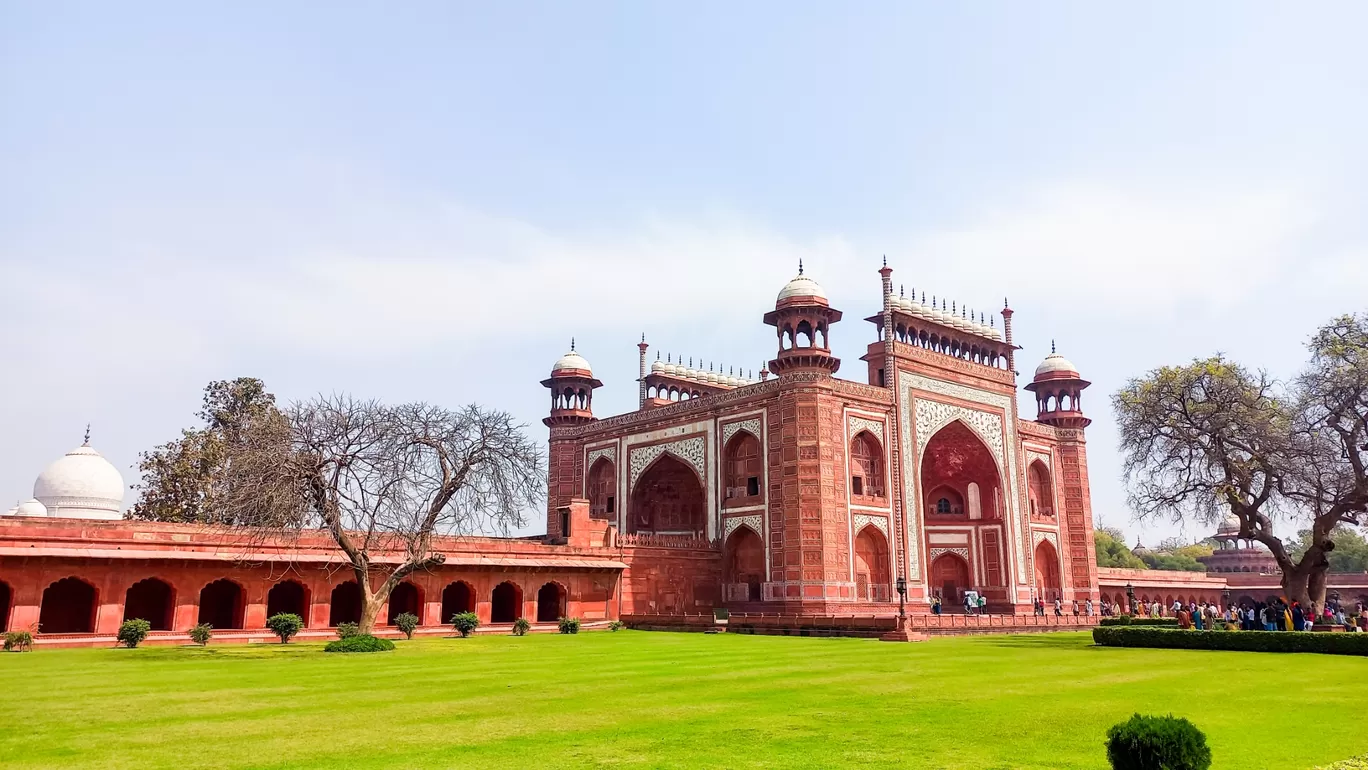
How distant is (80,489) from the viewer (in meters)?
30.9

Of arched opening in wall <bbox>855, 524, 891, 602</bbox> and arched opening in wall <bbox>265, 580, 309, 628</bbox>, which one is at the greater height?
arched opening in wall <bbox>855, 524, 891, 602</bbox>

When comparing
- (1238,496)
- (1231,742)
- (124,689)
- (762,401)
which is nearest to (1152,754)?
(1231,742)

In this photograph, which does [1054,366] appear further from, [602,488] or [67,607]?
[67,607]

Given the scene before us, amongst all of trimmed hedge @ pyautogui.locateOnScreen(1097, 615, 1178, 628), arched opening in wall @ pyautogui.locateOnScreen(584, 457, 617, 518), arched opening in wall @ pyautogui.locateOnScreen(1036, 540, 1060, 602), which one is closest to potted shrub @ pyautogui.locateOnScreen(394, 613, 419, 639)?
arched opening in wall @ pyautogui.locateOnScreen(584, 457, 617, 518)

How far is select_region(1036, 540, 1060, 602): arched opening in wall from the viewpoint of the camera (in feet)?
129

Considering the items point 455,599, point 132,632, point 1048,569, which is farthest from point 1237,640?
point 1048,569

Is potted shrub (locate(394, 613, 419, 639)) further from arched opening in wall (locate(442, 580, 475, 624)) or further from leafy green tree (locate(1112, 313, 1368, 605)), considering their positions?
leafy green tree (locate(1112, 313, 1368, 605))

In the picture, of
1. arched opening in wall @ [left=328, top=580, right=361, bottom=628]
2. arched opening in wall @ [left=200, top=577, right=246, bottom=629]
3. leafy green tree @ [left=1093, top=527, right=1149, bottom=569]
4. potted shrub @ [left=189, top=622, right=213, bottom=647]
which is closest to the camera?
potted shrub @ [left=189, top=622, right=213, bottom=647]

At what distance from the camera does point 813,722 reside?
27.5 ft

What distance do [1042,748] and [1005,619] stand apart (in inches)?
819

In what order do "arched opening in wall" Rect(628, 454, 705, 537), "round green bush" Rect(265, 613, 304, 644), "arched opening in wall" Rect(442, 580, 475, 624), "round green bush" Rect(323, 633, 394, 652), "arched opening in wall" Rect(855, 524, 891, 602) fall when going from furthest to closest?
"arched opening in wall" Rect(628, 454, 705, 537) < "arched opening in wall" Rect(855, 524, 891, 602) < "arched opening in wall" Rect(442, 580, 475, 624) < "round green bush" Rect(265, 613, 304, 644) < "round green bush" Rect(323, 633, 394, 652)

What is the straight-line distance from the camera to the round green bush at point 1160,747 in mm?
5000

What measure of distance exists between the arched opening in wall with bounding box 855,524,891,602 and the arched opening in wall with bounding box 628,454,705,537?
7.39 meters

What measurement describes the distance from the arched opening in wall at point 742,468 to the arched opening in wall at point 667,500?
144 inches
